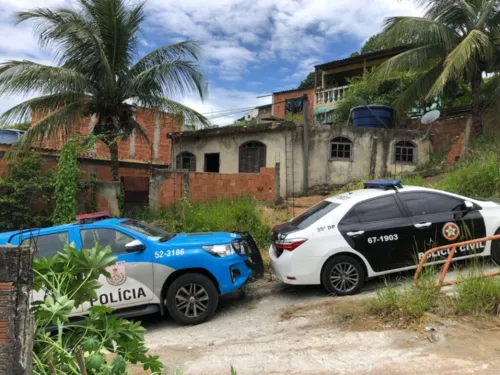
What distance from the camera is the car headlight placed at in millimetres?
5824

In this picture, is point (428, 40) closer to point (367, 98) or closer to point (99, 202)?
point (367, 98)

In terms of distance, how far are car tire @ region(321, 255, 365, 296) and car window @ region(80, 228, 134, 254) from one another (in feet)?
9.57

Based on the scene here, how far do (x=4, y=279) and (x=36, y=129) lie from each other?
10.2 m

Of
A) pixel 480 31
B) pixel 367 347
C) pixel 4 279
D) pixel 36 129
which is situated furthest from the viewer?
pixel 480 31

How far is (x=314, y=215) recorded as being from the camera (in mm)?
6582

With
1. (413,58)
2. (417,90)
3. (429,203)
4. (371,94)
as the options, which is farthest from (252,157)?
(429,203)

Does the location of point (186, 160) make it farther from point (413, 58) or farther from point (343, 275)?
point (343, 275)

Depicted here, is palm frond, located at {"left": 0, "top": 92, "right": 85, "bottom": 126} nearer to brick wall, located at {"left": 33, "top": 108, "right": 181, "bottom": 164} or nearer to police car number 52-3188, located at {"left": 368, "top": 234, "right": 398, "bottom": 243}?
brick wall, located at {"left": 33, "top": 108, "right": 181, "bottom": 164}

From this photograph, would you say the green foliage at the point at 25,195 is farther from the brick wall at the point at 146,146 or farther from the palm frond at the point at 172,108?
the brick wall at the point at 146,146

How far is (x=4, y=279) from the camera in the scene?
1931mm

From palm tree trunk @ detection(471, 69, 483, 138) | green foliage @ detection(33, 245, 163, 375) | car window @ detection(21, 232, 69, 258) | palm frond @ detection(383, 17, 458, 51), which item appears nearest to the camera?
green foliage @ detection(33, 245, 163, 375)

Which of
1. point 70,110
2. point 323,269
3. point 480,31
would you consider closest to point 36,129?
point 70,110

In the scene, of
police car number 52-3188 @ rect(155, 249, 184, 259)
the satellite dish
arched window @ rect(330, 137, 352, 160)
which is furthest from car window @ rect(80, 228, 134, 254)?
the satellite dish

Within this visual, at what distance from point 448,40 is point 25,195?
13.1m
